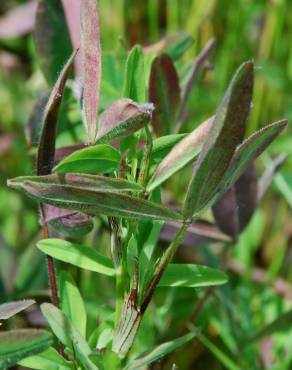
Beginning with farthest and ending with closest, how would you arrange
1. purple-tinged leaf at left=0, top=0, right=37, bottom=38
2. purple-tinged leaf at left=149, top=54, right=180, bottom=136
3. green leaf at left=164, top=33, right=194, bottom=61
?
1. purple-tinged leaf at left=0, top=0, right=37, bottom=38
2. green leaf at left=164, top=33, right=194, bottom=61
3. purple-tinged leaf at left=149, top=54, right=180, bottom=136

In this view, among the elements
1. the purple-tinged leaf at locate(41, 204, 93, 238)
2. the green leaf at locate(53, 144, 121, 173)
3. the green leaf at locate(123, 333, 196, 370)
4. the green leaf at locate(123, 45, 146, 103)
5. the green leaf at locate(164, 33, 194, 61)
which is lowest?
the green leaf at locate(123, 333, 196, 370)

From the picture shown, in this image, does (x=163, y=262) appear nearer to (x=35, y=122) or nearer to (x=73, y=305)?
(x=73, y=305)

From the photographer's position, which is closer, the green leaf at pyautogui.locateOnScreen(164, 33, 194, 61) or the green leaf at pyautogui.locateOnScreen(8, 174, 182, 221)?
the green leaf at pyautogui.locateOnScreen(8, 174, 182, 221)

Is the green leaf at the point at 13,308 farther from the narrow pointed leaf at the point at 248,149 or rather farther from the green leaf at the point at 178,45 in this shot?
the green leaf at the point at 178,45

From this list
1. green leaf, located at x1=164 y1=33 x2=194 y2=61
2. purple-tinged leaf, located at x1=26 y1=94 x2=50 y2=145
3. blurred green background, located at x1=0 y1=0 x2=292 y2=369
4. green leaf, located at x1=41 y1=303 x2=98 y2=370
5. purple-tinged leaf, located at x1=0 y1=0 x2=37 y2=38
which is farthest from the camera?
purple-tinged leaf, located at x1=0 y1=0 x2=37 y2=38

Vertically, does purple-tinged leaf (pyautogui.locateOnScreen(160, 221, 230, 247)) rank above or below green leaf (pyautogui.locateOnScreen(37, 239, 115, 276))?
below

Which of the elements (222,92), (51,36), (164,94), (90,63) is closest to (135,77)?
(90,63)

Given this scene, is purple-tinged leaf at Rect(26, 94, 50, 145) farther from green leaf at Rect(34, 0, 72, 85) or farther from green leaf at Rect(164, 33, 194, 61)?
green leaf at Rect(164, 33, 194, 61)

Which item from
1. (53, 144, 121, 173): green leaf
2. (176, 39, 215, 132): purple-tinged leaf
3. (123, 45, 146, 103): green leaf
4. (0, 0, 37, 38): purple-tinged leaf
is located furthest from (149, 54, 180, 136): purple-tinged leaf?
(0, 0, 37, 38): purple-tinged leaf
